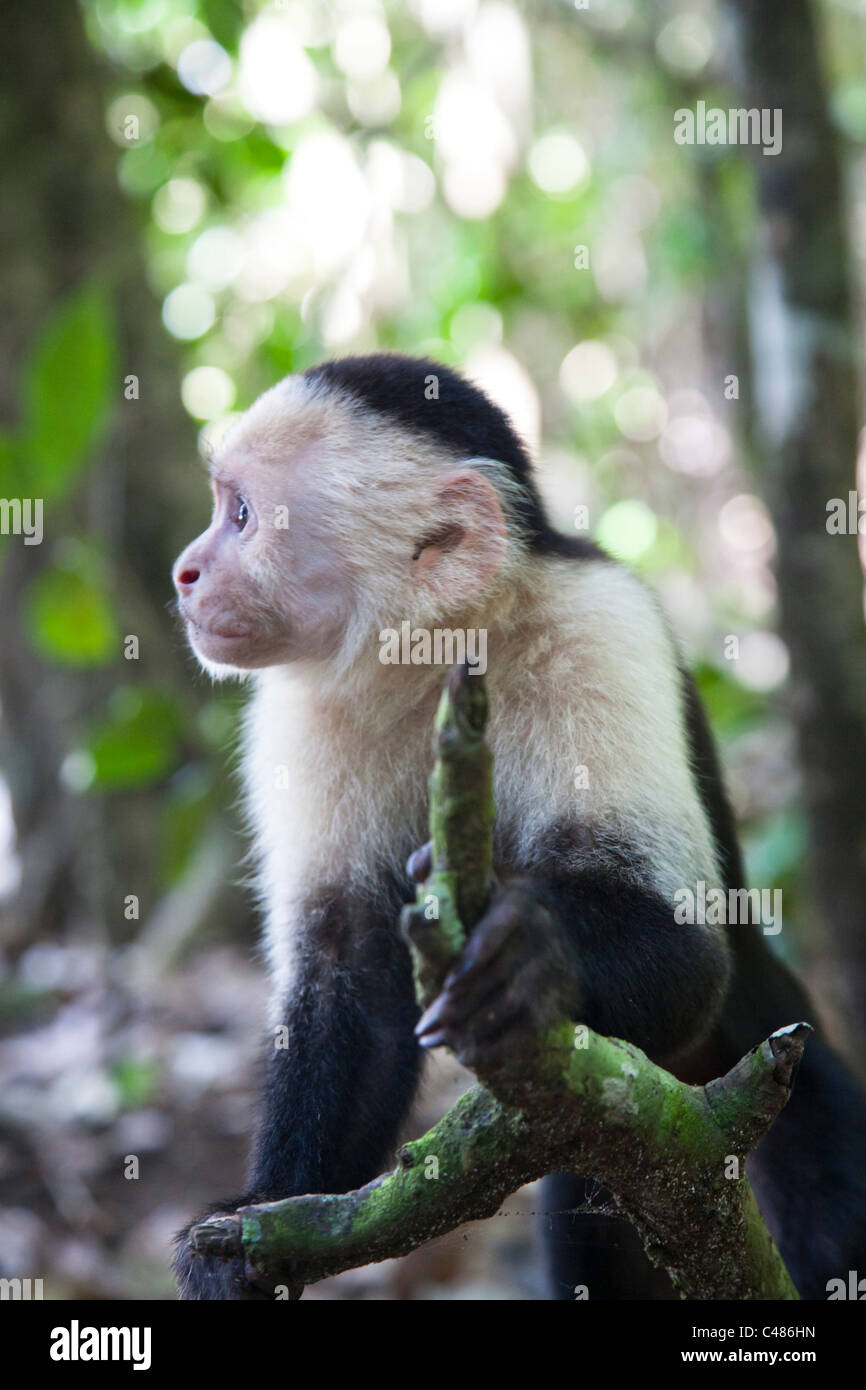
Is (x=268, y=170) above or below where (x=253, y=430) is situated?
above

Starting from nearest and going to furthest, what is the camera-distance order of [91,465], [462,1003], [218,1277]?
[462,1003] < [218,1277] < [91,465]

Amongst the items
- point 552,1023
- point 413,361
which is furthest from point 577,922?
point 413,361

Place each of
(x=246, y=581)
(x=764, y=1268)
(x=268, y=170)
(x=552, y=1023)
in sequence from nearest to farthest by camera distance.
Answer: (x=552, y=1023) → (x=764, y=1268) → (x=246, y=581) → (x=268, y=170)

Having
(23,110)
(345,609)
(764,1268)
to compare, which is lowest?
(764,1268)

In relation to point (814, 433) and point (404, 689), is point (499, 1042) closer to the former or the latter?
point (404, 689)

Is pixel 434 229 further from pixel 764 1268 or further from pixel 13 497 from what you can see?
pixel 764 1268

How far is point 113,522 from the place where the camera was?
5.72 meters

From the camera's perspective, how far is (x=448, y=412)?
8.30ft

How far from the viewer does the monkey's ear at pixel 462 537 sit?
246 centimetres

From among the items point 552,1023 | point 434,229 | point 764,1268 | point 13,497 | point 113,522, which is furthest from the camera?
point 434,229

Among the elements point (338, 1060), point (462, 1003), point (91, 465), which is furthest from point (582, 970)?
point (91, 465)

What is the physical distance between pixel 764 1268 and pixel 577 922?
1.93 feet

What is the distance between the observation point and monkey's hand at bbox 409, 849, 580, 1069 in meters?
1.55

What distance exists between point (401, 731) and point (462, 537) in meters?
0.41
